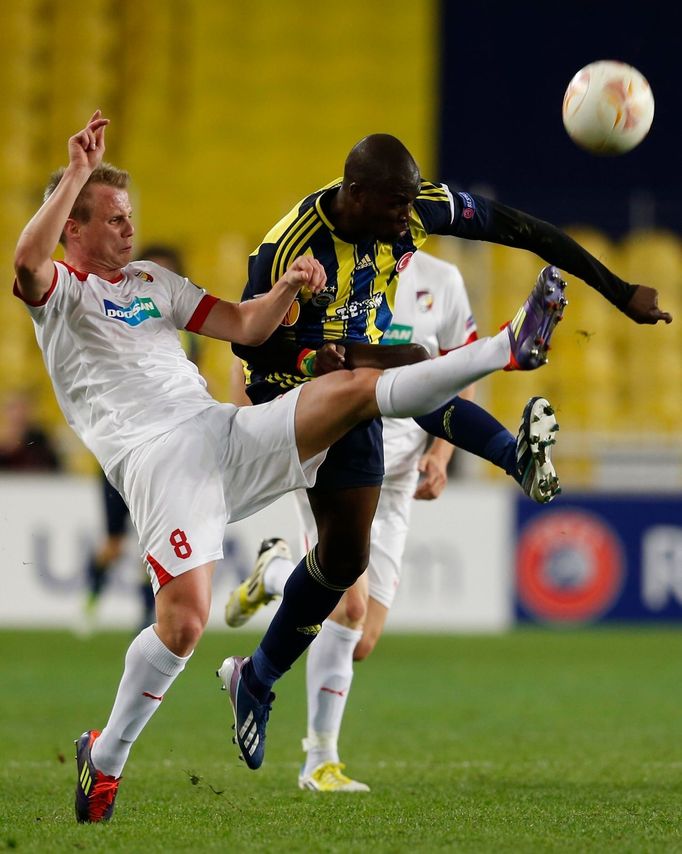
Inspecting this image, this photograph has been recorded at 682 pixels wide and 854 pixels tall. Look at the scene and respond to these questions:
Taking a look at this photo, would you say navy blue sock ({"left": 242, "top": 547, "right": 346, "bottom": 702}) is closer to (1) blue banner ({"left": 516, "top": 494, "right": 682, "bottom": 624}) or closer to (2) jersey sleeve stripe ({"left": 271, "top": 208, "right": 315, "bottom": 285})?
(2) jersey sleeve stripe ({"left": 271, "top": 208, "right": 315, "bottom": 285})

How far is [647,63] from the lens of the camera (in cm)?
1745

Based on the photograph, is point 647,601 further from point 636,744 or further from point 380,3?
point 380,3

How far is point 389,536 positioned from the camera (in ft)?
21.2

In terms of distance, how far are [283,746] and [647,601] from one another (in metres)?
6.66

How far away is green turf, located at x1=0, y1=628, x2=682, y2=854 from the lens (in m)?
4.34

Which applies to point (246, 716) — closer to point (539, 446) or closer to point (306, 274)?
point (539, 446)

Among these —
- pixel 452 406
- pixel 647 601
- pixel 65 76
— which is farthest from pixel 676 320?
pixel 452 406

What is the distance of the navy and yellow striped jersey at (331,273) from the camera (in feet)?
16.4

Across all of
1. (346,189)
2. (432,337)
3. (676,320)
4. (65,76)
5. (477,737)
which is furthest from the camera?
(65,76)

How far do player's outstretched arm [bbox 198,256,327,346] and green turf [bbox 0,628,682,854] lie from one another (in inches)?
60.4

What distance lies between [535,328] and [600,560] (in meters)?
8.91

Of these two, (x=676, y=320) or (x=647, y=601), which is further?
(x=676, y=320)

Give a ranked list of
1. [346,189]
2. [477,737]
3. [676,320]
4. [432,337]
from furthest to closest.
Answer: [676,320] → [477,737] → [432,337] → [346,189]

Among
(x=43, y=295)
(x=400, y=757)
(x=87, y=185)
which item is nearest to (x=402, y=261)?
(x=87, y=185)
